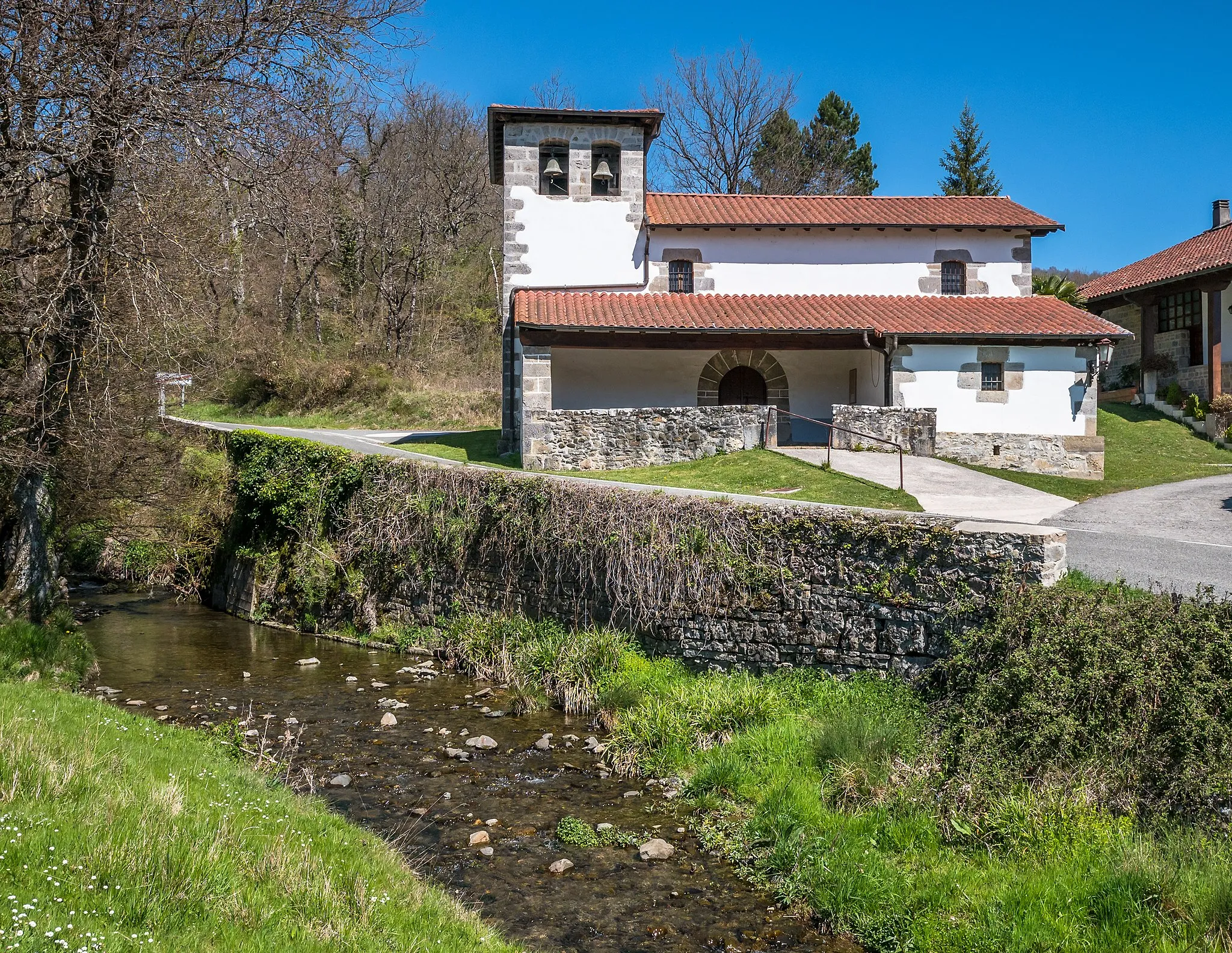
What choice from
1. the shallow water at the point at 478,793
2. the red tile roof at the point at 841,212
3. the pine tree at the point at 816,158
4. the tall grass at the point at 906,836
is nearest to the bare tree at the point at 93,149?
the shallow water at the point at 478,793

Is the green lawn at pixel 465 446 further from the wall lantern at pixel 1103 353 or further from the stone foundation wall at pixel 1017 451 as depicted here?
the wall lantern at pixel 1103 353

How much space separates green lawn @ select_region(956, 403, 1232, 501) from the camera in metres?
17.8

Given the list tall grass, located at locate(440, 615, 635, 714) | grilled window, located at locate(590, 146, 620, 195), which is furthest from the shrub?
grilled window, located at locate(590, 146, 620, 195)

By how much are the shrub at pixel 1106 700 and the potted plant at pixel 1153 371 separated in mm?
21023

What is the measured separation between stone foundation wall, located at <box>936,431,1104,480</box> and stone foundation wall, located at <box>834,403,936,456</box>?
1323mm

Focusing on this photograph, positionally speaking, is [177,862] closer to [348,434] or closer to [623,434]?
[623,434]

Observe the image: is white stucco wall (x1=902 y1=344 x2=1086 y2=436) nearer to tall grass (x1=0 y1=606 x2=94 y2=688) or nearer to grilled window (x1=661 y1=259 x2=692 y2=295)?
grilled window (x1=661 y1=259 x2=692 y2=295)

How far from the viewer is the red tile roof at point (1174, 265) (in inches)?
990

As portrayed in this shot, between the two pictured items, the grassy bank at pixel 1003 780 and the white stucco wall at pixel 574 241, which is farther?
the white stucco wall at pixel 574 241

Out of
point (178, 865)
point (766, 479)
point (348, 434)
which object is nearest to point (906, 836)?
point (178, 865)

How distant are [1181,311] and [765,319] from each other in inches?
562

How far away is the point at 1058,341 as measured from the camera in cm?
2055

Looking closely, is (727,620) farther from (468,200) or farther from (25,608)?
(468,200)

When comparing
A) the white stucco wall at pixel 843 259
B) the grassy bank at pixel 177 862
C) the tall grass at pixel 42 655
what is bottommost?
the tall grass at pixel 42 655
